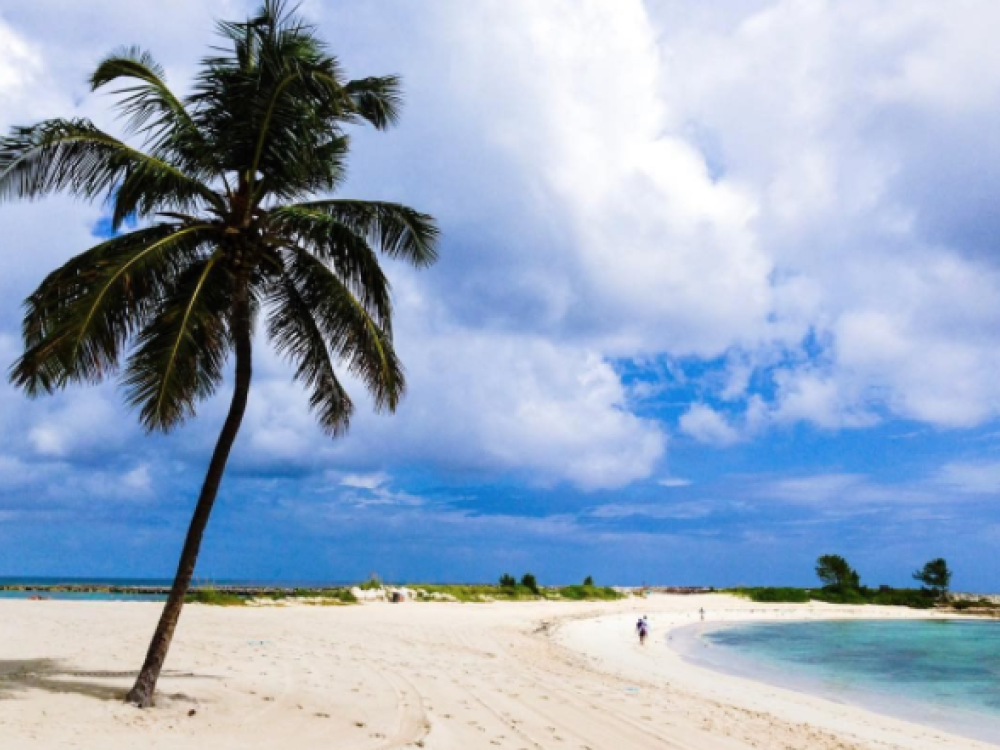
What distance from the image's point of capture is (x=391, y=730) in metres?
9.33

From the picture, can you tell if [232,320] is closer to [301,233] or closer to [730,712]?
[301,233]

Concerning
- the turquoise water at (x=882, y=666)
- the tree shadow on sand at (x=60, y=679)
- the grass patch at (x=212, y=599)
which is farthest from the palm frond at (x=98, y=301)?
the grass patch at (x=212, y=599)

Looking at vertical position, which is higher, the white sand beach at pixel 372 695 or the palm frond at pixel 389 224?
the palm frond at pixel 389 224

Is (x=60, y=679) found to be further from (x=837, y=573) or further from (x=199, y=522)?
(x=837, y=573)

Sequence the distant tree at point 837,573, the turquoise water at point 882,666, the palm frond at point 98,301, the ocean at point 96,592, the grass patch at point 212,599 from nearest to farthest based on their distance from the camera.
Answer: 1. the palm frond at point 98,301
2. the turquoise water at point 882,666
3. the grass patch at point 212,599
4. the ocean at point 96,592
5. the distant tree at point 837,573

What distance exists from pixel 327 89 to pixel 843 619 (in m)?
67.0

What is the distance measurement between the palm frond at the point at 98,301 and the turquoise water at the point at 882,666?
17.1 metres

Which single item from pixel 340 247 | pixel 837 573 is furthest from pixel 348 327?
pixel 837 573

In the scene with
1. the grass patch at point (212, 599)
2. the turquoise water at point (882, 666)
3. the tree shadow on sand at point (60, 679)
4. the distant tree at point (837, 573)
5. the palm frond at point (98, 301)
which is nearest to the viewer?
the palm frond at point (98, 301)

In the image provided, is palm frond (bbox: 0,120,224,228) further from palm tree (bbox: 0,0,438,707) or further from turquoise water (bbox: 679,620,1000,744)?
turquoise water (bbox: 679,620,1000,744)

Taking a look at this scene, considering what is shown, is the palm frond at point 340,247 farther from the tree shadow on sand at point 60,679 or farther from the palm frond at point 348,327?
the tree shadow on sand at point 60,679

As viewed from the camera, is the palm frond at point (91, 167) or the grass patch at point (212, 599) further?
the grass patch at point (212, 599)

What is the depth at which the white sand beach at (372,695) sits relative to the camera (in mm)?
8797

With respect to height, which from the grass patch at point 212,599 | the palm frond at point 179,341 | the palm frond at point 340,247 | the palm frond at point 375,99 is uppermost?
the palm frond at point 375,99
